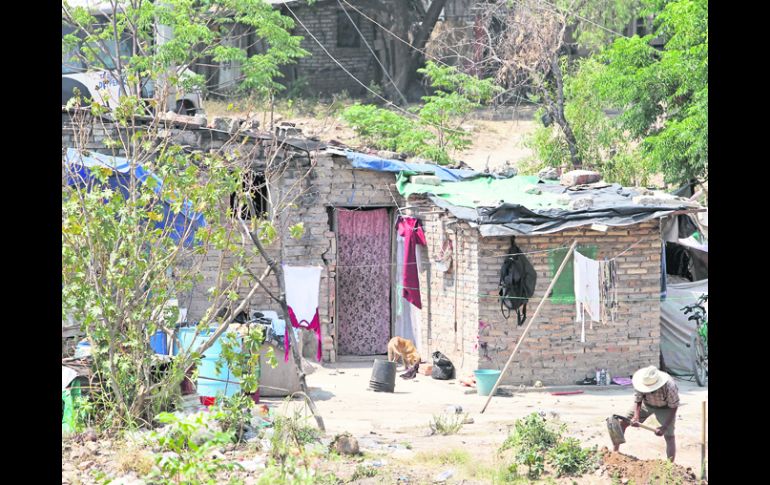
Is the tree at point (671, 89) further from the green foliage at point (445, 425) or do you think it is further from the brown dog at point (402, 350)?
the green foliage at point (445, 425)

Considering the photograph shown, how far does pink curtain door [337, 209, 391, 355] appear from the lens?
1465 centimetres

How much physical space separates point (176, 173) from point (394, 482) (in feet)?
10.9

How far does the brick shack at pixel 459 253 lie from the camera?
12445mm

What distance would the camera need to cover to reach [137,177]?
9641mm

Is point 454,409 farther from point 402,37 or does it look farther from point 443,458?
point 402,37

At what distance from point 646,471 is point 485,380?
4.21 m

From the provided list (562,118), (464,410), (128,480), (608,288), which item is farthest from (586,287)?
(562,118)

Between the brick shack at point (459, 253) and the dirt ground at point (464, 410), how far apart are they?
61 centimetres

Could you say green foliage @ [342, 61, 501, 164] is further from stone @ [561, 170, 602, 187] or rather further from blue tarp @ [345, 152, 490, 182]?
stone @ [561, 170, 602, 187]

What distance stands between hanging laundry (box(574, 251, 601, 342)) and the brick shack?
37 centimetres

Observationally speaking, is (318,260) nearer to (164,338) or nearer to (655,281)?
(164,338)

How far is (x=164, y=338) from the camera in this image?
447 inches
